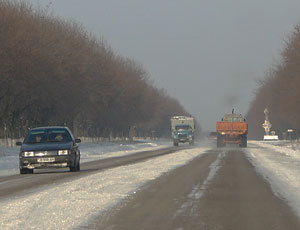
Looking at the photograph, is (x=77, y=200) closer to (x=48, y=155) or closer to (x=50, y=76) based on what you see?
(x=48, y=155)

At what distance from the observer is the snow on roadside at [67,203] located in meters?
12.0

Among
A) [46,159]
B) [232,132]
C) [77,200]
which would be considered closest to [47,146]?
[46,159]

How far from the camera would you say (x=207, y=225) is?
1137 centimetres

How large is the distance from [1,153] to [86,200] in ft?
104

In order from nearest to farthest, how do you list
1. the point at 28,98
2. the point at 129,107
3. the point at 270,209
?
the point at 270,209, the point at 28,98, the point at 129,107

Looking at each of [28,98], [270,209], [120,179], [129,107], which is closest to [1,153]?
[28,98]

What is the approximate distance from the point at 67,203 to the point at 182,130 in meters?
68.6

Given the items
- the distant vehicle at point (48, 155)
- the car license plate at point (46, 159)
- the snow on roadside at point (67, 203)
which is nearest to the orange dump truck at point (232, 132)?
the distant vehicle at point (48, 155)

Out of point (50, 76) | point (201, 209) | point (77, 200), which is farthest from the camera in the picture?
point (50, 76)

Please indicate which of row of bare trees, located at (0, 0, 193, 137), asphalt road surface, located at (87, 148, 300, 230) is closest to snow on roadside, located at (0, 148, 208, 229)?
asphalt road surface, located at (87, 148, 300, 230)

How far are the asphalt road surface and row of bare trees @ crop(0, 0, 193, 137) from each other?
1273 inches

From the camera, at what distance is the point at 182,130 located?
273 ft

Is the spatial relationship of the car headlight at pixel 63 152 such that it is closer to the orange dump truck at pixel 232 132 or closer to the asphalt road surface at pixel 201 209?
the asphalt road surface at pixel 201 209

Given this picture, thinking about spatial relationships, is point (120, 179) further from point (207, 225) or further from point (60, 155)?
point (207, 225)
